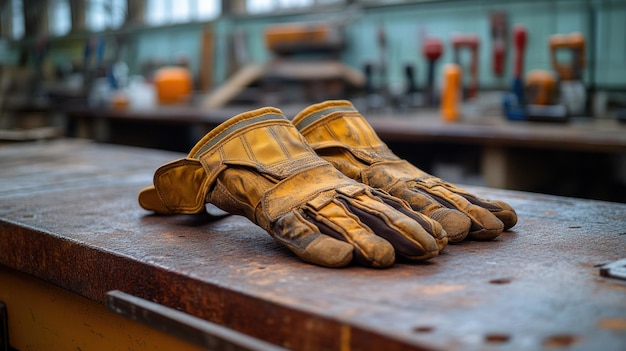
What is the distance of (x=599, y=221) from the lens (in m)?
1.36

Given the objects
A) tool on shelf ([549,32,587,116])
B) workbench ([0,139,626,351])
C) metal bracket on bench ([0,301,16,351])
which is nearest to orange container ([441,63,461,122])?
tool on shelf ([549,32,587,116])

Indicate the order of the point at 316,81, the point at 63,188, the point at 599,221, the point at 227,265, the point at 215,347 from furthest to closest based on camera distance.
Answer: the point at 316,81 → the point at 63,188 → the point at 599,221 → the point at 227,265 → the point at 215,347

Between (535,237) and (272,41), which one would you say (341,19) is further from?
(535,237)

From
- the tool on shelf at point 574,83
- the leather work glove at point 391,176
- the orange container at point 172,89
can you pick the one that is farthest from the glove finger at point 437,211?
the orange container at point 172,89

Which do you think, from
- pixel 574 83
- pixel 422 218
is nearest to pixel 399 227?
pixel 422 218

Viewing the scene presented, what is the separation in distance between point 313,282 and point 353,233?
0.38 ft

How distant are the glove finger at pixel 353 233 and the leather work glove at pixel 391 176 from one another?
0.18m

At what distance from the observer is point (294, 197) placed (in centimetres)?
113

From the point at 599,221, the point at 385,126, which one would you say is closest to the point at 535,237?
the point at 599,221

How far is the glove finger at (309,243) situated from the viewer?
1.02 meters

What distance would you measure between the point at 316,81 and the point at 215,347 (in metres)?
4.41

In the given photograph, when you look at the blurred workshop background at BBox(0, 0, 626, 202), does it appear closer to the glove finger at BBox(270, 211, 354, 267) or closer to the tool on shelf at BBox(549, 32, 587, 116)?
the tool on shelf at BBox(549, 32, 587, 116)

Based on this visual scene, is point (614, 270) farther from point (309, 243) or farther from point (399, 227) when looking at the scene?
point (309, 243)

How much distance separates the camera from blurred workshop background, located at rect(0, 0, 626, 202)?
10.4 feet
